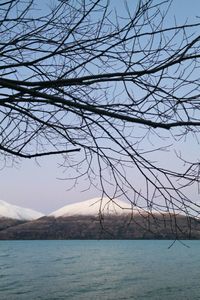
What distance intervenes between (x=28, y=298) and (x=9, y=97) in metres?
33.1

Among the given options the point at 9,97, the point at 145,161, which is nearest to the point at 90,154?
the point at 145,161

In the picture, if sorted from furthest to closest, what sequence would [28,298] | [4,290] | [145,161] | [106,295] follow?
[4,290], [106,295], [28,298], [145,161]

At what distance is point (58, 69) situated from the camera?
3.07 meters

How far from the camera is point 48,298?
109 feet

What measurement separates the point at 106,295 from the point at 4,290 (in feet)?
36.2

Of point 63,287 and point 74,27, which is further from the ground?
point 74,27

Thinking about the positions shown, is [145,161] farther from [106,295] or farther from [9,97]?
[106,295]

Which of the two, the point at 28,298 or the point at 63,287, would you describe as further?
the point at 63,287

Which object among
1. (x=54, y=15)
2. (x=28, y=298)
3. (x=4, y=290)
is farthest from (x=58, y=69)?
(x=4, y=290)

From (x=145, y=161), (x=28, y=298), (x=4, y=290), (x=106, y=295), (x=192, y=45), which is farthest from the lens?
(x=4, y=290)

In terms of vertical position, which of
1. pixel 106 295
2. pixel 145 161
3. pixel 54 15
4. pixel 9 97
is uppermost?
pixel 54 15

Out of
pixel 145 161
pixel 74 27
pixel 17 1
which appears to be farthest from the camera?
pixel 17 1

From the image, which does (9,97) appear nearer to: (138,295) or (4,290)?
(138,295)

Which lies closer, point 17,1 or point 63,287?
point 17,1
